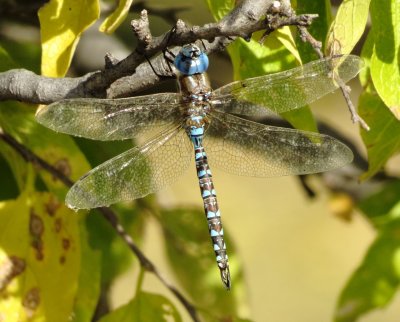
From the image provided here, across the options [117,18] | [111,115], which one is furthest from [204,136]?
[117,18]

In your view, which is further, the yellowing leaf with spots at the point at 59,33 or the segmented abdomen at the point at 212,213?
the segmented abdomen at the point at 212,213

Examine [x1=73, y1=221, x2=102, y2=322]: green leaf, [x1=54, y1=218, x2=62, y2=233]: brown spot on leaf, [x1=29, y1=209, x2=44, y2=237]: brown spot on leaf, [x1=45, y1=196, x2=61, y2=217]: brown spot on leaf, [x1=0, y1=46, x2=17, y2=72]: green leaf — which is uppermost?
[x1=0, y1=46, x2=17, y2=72]: green leaf

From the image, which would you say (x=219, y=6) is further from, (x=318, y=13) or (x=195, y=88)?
(x=195, y=88)

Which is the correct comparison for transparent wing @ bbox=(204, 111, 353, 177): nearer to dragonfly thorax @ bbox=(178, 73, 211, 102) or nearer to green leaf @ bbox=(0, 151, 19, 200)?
dragonfly thorax @ bbox=(178, 73, 211, 102)

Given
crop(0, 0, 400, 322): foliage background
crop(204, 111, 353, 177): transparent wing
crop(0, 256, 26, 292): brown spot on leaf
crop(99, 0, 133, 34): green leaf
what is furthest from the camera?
crop(204, 111, 353, 177): transparent wing

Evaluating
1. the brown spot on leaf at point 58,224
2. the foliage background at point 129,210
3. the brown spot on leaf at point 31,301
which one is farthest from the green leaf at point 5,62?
the brown spot on leaf at point 31,301

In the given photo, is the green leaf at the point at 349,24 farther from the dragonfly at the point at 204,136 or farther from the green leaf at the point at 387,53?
A: the dragonfly at the point at 204,136

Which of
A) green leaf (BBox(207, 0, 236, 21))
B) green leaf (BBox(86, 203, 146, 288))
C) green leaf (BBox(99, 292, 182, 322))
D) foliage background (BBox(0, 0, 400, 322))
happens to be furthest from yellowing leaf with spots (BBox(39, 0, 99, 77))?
green leaf (BBox(86, 203, 146, 288))
